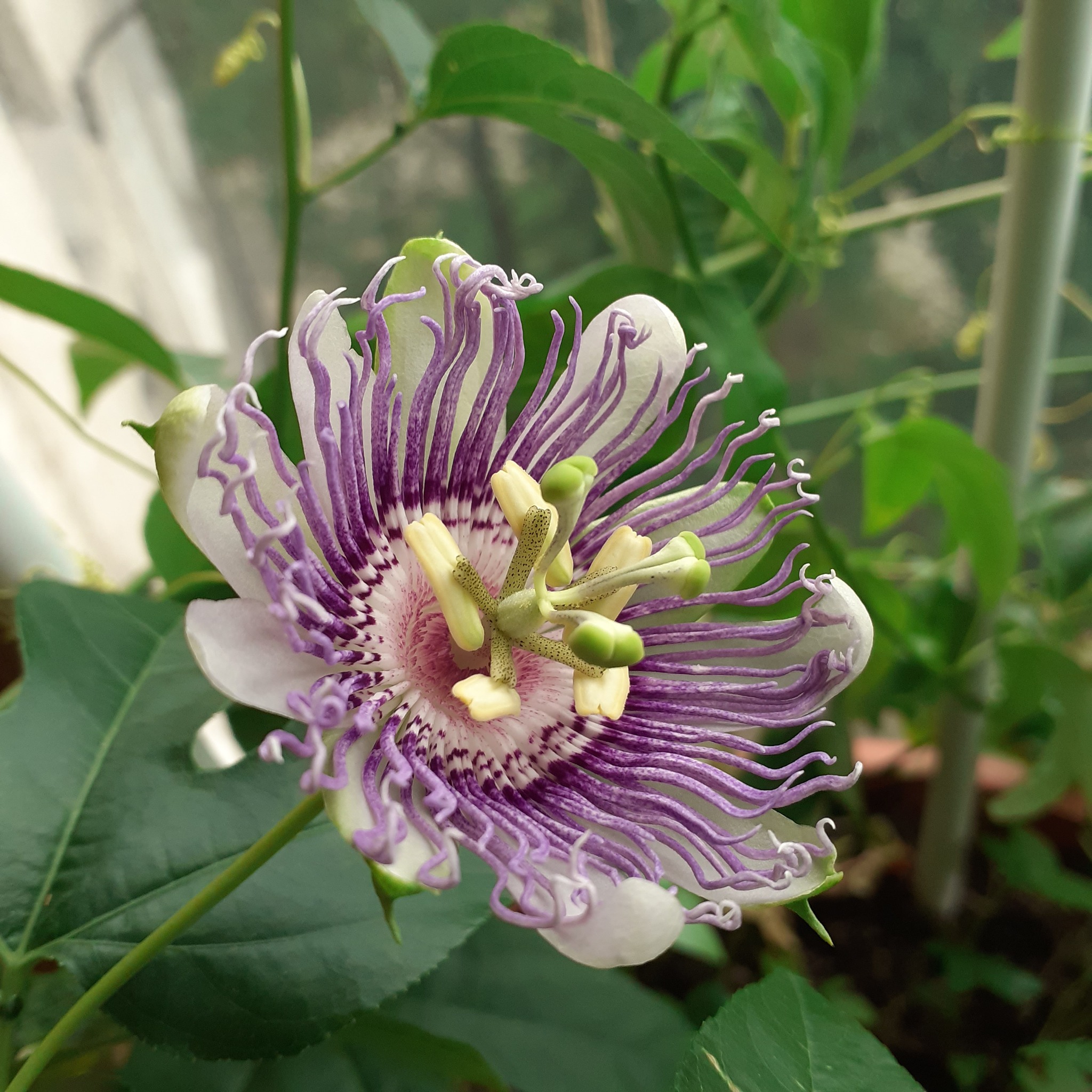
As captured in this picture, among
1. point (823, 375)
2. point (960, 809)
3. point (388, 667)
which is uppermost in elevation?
point (388, 667)

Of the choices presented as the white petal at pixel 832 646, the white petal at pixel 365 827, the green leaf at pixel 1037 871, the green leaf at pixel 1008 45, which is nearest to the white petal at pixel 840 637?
the white petal at pixel 832 646

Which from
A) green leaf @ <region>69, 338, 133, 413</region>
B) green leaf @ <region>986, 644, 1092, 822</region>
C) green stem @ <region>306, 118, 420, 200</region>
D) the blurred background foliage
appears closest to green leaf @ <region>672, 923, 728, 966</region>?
the blurred background foliage

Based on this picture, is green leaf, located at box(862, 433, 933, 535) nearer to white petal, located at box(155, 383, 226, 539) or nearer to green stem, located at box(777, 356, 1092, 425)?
green stem, located at box(777, 356, 1092, 425)

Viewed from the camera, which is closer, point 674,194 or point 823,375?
point 674,194

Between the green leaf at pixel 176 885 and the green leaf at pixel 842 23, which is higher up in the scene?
the green leaf at pixel 842 23

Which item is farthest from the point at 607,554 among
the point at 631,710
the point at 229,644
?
the point at 229,644

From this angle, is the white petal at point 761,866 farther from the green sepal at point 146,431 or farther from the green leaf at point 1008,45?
the green leaf at point 1008,45

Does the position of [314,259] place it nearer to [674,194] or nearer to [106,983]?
[674,194]
